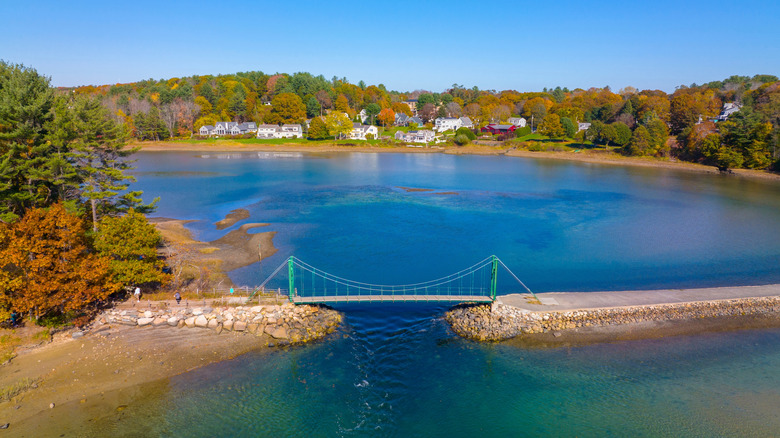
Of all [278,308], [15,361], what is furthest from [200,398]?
[15,361]

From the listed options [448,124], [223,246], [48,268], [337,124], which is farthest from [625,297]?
[448,124]

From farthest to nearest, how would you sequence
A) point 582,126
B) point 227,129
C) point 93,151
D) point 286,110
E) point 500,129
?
1. point 286,110
2. point 500,129
3. point 582,126
4. point 227,129
5. point 93,151

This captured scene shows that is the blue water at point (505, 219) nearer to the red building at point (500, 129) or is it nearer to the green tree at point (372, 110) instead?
the red building at point (500, 129)

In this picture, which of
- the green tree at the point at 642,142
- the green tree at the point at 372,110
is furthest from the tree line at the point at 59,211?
the green tree at the point at 372,110

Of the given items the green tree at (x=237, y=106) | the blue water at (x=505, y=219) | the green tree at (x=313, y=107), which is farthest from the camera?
the green tree at (x=313, y=107)

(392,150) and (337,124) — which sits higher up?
(337,124)

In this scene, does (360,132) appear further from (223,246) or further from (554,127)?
(223,246)

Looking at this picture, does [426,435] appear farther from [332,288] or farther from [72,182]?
[72,182]
